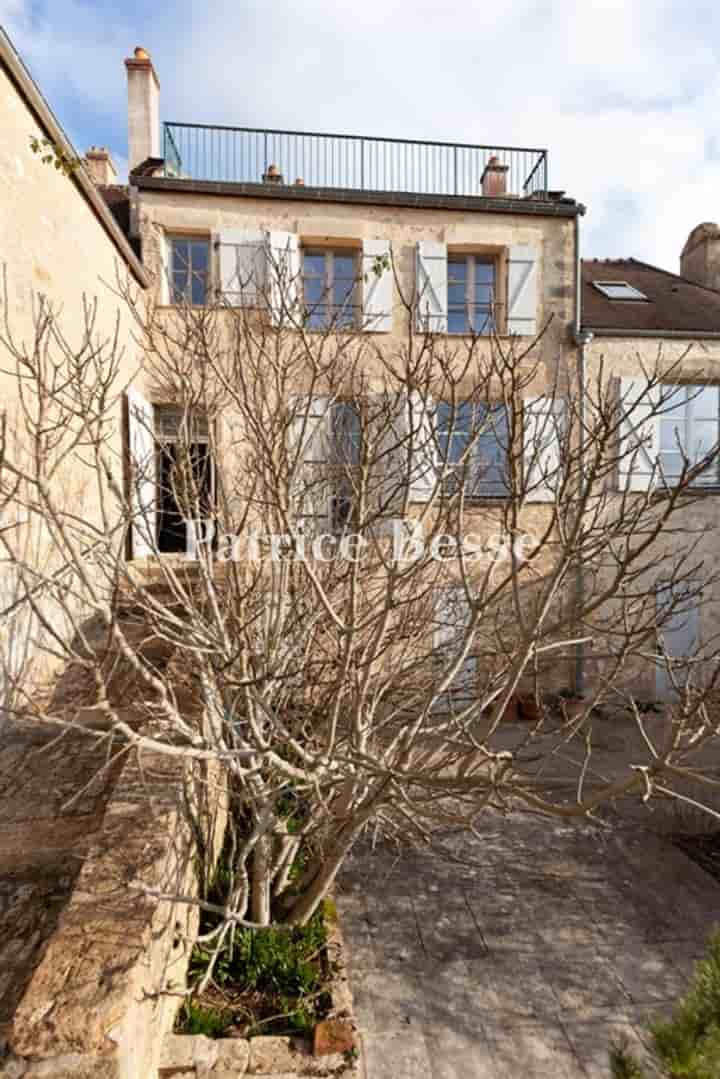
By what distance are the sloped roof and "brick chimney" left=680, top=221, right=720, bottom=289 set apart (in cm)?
26

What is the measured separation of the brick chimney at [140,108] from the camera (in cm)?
881

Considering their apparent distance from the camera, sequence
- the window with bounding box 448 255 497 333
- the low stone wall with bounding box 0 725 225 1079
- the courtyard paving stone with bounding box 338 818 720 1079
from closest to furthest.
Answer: the low stone wall with bounding box 0 725 225 1079
the courtyard paving stone with bounding box 338 818 720 1079
the window with bounding box 448 255 497 333

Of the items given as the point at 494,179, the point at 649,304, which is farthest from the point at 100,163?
the point at 649,304

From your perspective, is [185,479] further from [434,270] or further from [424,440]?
[434,270]

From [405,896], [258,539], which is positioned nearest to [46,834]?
[258,539]

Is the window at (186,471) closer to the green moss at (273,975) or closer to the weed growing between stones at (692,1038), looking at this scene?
the green moss at (273,975)

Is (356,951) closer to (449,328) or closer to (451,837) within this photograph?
(451,837)

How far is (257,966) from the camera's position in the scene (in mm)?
3258

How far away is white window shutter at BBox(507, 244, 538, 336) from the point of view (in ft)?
28.9

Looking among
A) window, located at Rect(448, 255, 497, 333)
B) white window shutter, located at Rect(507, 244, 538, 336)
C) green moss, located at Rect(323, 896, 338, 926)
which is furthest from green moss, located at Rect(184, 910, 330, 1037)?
window, located at Rect(448, 255, 497, 333)

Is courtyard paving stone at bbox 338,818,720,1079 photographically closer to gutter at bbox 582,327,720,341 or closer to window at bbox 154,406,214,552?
window at bbox 154,406,214,552

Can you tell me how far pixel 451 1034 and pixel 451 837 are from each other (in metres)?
2.02

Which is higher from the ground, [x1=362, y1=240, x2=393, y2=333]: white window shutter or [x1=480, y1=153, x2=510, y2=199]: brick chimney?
[x1=480, y1=153, x2=510, y2=199]: brick chimney

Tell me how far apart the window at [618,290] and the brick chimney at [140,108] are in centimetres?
784
